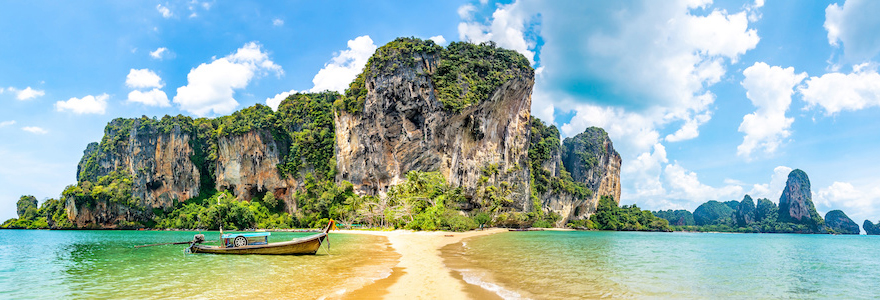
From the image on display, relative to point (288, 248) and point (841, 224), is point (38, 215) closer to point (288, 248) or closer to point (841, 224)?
point (288, 248)

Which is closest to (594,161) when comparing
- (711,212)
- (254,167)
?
(711,212)

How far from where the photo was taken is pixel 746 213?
116m

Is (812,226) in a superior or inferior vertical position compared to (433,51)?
inferior

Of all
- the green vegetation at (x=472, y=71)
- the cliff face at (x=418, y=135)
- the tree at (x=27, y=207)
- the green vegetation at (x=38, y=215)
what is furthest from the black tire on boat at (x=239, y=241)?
the tree at (x=27, y=207)

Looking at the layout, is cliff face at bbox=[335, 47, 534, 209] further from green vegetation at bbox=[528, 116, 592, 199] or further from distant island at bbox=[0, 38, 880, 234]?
green vegetation at bbox=[528, 116, 592, 199]

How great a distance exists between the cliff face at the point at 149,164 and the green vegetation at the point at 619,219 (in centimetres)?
7998

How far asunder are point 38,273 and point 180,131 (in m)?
74.9

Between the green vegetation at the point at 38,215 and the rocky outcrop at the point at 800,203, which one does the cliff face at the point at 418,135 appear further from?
the rocky outcrop at the point at 800,203

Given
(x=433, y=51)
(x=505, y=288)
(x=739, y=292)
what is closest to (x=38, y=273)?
(x=505, y=288)

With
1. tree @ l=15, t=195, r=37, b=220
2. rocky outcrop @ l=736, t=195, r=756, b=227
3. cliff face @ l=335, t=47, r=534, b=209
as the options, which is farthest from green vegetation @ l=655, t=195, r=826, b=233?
tree @ l=15, t=195, r=37, b=220

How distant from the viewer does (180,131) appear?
79938mm

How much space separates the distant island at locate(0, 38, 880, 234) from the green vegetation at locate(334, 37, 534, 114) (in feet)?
0.71

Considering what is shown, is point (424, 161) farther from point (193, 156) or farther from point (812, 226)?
point (812, 226)

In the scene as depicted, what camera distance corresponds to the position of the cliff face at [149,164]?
7544cm
